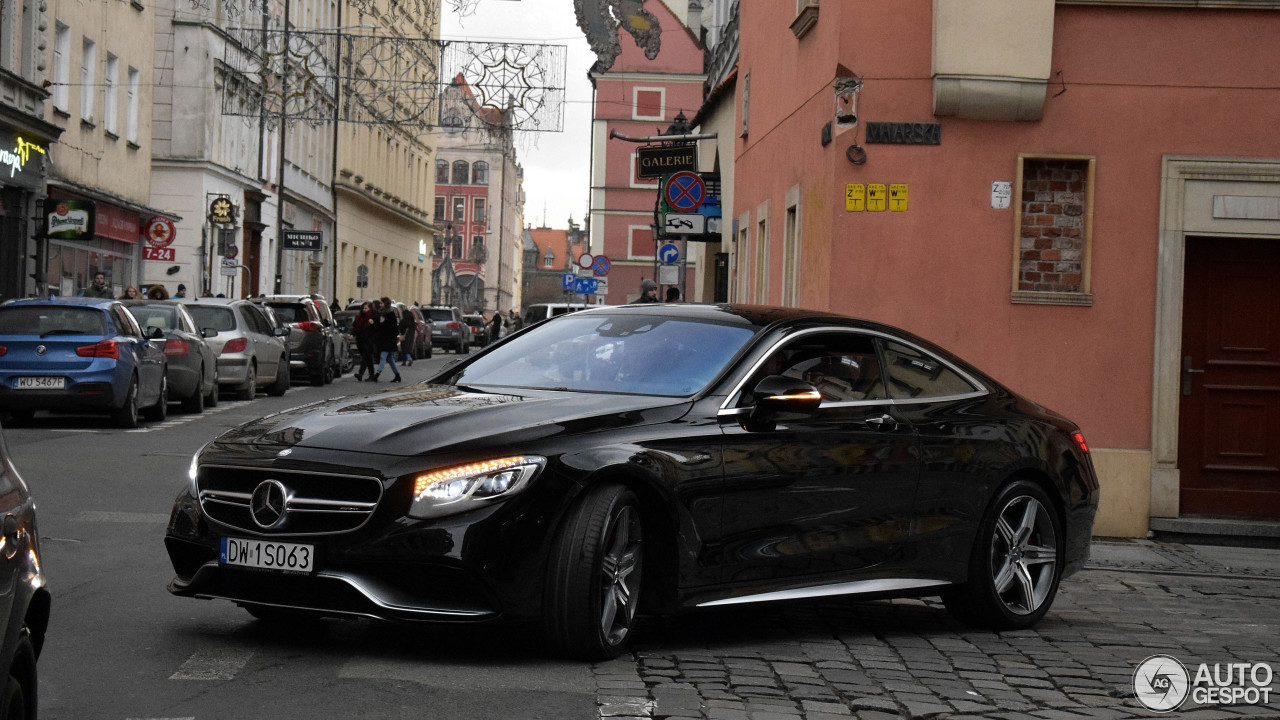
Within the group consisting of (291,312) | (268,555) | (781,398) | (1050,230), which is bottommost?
(268,555)

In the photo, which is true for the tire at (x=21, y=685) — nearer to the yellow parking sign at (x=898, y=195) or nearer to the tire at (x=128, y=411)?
the yellow parking sign at (x=898, y=195)

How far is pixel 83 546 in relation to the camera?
10.0m

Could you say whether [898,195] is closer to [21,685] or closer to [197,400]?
[21,685]

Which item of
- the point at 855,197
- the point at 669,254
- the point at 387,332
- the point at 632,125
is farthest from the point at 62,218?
the point at 632,125

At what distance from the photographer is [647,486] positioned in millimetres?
6688

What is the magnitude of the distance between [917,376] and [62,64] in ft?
106

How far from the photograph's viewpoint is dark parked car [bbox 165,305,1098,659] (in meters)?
6.20

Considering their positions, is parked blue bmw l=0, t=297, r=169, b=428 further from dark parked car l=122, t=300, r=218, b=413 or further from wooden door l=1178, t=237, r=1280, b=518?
wooden door l=1178, t=237, r=1280, b=518

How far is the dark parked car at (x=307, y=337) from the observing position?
33.9 m

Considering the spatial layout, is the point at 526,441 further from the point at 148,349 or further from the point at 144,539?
the point at 148,349

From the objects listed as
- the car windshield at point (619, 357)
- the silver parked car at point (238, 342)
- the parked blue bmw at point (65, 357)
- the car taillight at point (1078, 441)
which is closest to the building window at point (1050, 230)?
the car taillight at point (1078, 441)

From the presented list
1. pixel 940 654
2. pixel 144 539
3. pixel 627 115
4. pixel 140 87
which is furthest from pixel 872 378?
pixel 627 115

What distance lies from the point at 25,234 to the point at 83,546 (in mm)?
26635

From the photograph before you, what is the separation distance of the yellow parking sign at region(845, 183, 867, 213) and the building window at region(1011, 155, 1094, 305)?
1.24 meters
